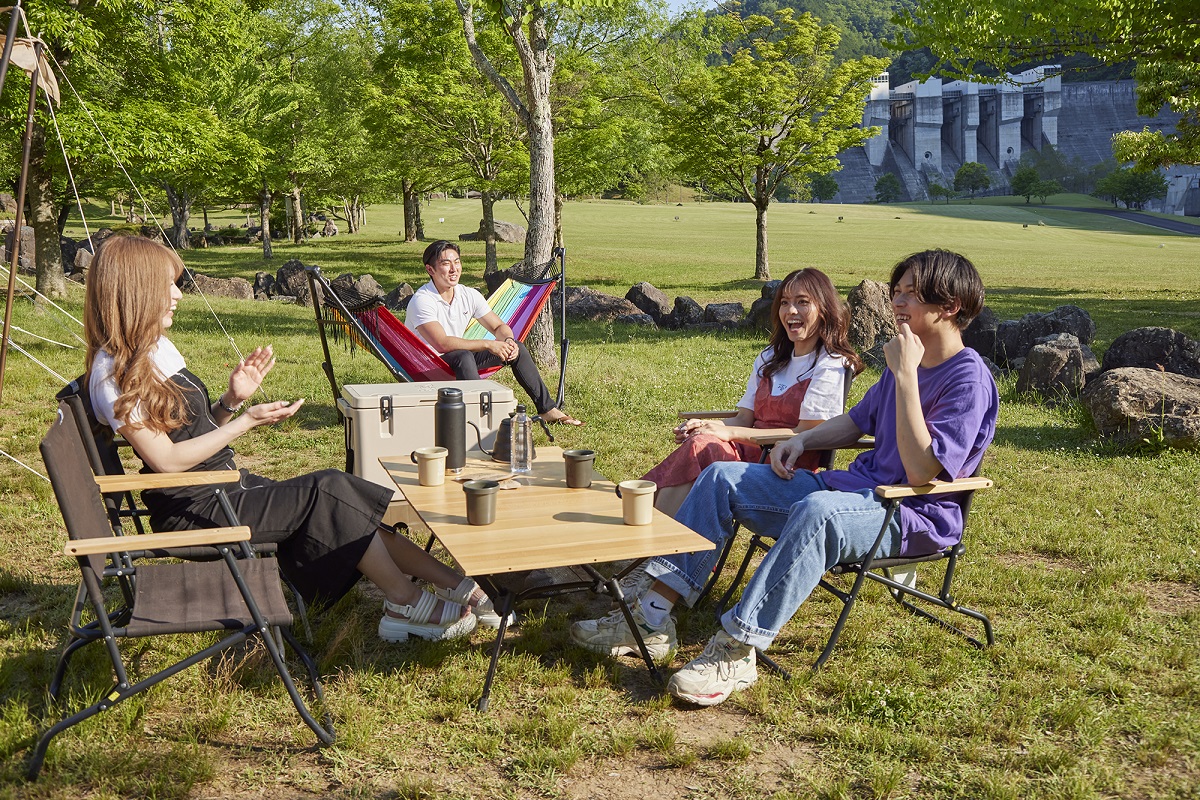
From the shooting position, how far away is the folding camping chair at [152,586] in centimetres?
234

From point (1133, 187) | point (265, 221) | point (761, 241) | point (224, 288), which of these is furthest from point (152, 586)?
point (1133, 187)

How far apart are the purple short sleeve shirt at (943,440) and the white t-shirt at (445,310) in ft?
10.6

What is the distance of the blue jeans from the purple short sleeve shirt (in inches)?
4.5

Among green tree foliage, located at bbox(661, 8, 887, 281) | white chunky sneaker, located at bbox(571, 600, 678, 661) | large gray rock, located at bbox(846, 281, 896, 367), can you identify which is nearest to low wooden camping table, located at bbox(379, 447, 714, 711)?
white chunky sneaker, located at bbox(571, 600, 678, 661)

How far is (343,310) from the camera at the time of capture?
5.61 metres

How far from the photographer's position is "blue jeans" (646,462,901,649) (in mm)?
2797

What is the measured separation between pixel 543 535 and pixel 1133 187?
81.3m

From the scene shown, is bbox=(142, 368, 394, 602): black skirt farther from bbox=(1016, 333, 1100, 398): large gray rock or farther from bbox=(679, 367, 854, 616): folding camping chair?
bbox=(1016, 333, 1100, 398): large gray rock

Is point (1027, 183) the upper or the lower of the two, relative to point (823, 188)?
lower

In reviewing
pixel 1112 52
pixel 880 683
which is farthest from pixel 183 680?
pixel 1112 52

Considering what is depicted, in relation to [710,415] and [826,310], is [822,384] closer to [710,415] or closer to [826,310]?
[826,310]

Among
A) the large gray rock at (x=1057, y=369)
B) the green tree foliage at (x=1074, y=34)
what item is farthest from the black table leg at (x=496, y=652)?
the green tree foliage at (x=1074, y=34)

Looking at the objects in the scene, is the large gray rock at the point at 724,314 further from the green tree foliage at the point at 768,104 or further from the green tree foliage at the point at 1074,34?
the green tree foliage at the point at 768,104

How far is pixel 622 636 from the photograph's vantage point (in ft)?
10.3
